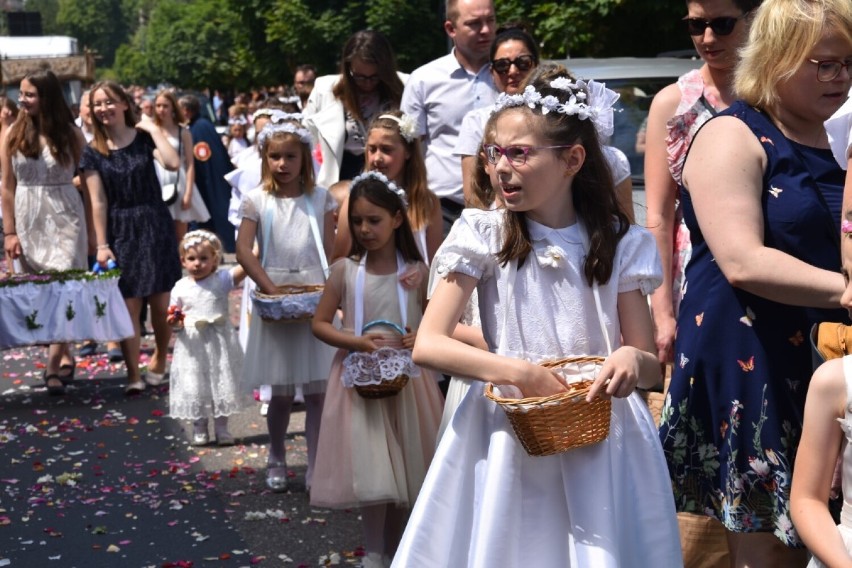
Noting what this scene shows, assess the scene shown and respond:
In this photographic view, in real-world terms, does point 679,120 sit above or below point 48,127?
above

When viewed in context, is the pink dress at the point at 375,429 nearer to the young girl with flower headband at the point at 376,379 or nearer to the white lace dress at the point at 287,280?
the young girl with flower headband at the point at 376,379

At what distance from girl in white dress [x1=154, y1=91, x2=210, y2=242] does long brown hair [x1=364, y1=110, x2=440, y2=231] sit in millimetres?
6643

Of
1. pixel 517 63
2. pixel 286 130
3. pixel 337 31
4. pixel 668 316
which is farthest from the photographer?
pixel 337 31

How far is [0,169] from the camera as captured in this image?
1053 centimetres

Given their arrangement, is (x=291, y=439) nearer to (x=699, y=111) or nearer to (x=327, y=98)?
(x=327, y=98)

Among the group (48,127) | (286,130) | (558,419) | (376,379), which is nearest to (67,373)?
(48,127)

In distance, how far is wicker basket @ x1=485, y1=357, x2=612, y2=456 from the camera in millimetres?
3340

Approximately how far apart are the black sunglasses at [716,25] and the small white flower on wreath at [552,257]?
122cm

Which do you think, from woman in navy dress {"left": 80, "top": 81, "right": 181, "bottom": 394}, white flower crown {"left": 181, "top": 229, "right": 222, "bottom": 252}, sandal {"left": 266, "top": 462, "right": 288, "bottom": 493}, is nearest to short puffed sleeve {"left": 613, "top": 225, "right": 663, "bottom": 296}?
sandal {"left": 266, "top": 462, "right": 288, "bottom": 493}

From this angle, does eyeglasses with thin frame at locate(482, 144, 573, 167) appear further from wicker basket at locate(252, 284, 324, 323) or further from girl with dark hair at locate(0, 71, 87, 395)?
girl with dark hair at locate(0, 71, 87, 395)

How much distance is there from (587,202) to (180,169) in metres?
9.84

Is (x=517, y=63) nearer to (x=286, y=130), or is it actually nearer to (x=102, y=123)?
(x=286, y=130)

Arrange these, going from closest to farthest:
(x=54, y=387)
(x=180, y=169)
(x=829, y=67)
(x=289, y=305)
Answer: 1. (x=829, y=67)
2. (x=289, y=305)
3. (x=54, y=387)
4. (x=180, y=169)

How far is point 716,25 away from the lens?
4523 mm
